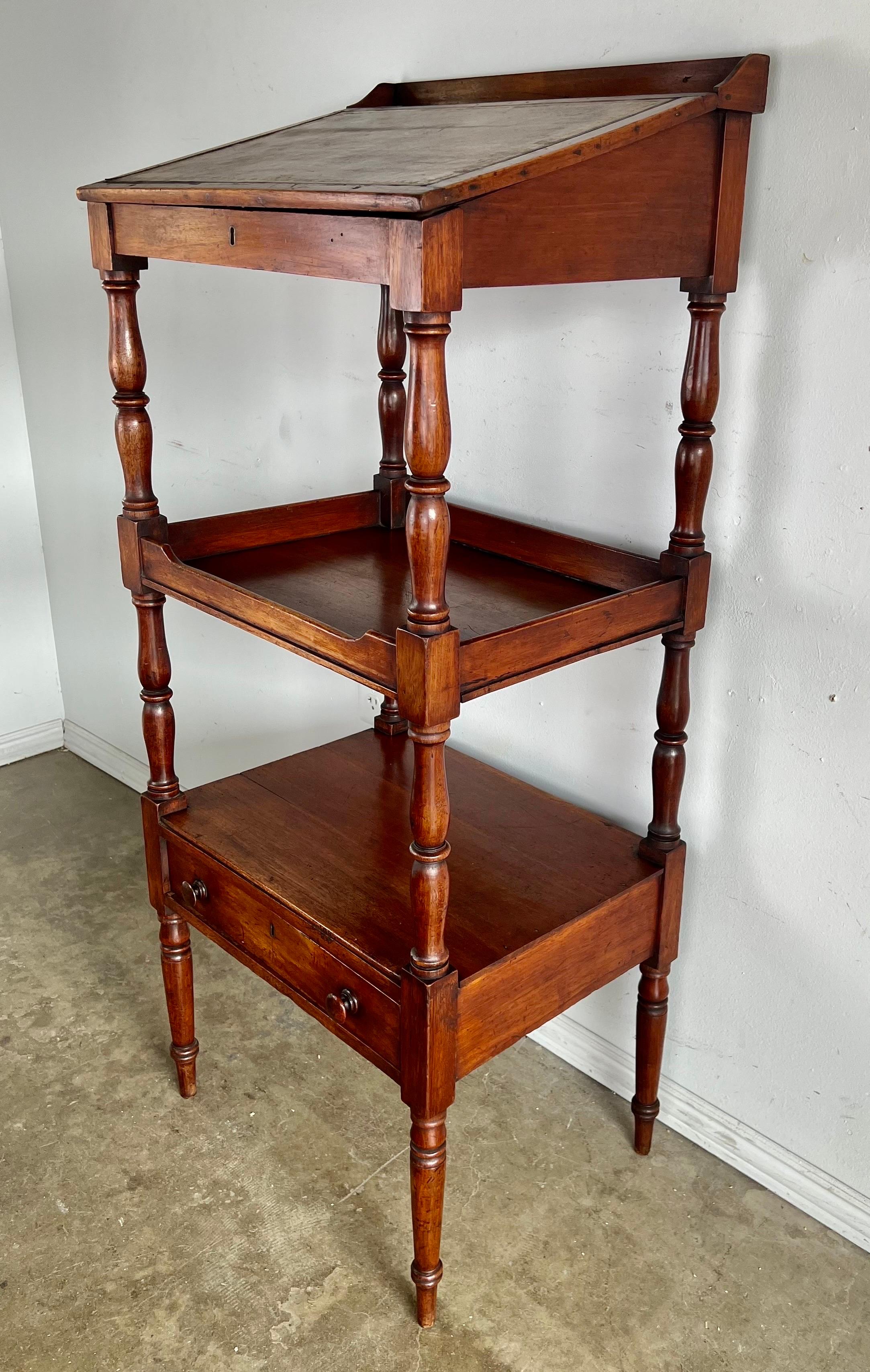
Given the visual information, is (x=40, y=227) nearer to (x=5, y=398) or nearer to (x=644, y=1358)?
(x=5, y=398)

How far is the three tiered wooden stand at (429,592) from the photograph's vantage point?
133cm

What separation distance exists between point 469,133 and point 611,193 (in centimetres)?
23

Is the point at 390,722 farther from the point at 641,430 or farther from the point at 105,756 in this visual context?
the point at 105,756

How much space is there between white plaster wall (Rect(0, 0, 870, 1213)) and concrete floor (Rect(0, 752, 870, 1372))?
8.4 inches

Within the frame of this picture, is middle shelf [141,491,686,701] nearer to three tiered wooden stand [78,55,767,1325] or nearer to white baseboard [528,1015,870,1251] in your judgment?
three tiered wooden stand [78,55,767,1325]

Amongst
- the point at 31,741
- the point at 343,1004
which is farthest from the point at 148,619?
the point at 31,741

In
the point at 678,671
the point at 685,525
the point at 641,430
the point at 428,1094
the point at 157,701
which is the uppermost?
the point at 641,430

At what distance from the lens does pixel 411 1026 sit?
5.25 feet

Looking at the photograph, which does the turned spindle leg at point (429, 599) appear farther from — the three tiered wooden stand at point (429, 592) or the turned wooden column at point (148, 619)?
the turned wooden column at point (148, 619)

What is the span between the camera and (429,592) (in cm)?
136

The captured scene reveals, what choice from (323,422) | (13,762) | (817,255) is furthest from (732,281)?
(13,762)

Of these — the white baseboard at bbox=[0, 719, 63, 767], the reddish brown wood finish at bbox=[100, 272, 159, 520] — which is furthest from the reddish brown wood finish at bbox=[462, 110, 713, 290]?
the white baseboard at bbox=[0, 719, 63, 767]

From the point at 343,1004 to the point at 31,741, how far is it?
7.47ft

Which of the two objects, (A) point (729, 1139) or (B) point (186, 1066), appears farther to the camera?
(B) point (186, 1066)
